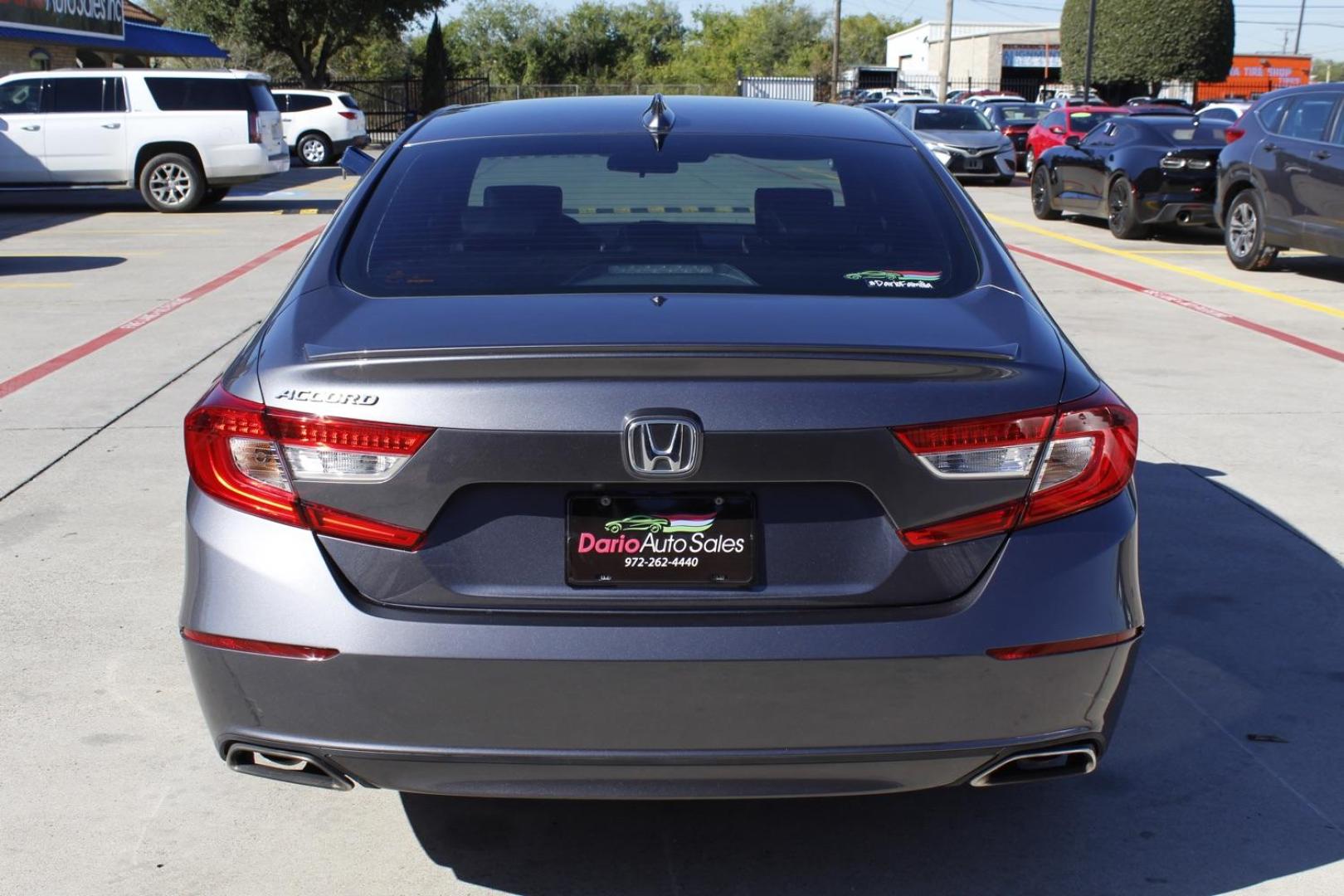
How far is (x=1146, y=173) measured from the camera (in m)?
17.2

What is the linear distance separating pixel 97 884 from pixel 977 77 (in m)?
83.1

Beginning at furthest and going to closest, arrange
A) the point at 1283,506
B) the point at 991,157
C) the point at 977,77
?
1. the point at 977,77
2. the point at 991,157
3. the point at 1283,506

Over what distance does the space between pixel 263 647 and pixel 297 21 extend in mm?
44613

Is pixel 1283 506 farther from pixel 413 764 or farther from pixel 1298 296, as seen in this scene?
pixel 1298 296

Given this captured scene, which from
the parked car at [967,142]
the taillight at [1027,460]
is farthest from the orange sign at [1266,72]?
the taillight at [1027,460]

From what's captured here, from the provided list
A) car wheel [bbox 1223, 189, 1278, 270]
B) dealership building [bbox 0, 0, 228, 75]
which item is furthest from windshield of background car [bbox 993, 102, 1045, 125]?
dealership building [bbox 0, 0, 228, 75]

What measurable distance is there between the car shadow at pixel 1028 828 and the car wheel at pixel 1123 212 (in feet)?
45.8

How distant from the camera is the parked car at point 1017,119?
3281 cm

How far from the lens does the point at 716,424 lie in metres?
2.63

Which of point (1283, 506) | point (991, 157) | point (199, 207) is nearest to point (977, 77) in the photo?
point (991, 157)

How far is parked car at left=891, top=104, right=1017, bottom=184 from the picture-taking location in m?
27.2

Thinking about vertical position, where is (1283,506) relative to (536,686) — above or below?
below

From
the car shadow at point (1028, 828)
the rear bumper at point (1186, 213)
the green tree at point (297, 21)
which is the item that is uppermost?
the green tree at point (297, 21)

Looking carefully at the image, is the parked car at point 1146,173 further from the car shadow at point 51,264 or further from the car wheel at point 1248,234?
the car shadow at point 51,264
